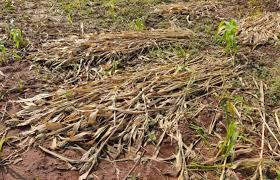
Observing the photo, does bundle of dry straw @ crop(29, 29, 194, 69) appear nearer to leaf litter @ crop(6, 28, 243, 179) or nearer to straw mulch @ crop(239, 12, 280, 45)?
leaf litter @ crop(6, 28, 243, 179)

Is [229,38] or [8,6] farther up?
[8,6]

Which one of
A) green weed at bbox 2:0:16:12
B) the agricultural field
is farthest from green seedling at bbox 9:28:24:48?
green weed at bbox 2:0:16:12

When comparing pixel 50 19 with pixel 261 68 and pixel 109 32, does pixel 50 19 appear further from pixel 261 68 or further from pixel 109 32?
pixel 261 68

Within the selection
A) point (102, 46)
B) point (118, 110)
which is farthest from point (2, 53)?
point (118, 110)

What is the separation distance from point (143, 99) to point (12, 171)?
96 centimetres

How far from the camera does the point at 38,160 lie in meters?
2.38

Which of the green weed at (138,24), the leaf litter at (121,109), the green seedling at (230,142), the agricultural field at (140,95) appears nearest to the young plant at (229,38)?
the agricultural field at (140,95)

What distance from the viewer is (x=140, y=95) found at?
112 inches

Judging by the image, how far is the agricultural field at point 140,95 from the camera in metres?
2.36

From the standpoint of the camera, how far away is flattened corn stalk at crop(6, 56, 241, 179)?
2477 mm

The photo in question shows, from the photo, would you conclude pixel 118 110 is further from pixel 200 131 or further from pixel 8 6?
pixel 8 6

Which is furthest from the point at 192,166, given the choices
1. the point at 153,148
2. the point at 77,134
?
the point at 77,134

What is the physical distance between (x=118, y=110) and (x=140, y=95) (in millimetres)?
235

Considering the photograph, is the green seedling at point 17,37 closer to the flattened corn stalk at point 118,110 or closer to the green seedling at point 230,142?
the flattened corn stalk at point 118,110
